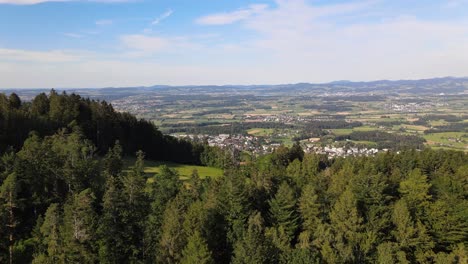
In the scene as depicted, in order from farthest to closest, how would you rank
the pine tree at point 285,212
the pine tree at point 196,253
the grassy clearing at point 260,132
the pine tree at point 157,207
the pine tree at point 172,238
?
the grassy clearing at point 260,132
the pine tree at point 285,212
the pine tree at point 157,207
the pine tree at point 172,238
the pine tree at point 196,253

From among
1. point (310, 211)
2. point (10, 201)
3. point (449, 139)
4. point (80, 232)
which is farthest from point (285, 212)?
point (449, 139)

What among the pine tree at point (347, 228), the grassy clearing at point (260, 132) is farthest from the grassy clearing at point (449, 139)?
the pine tree at point (347, 228)

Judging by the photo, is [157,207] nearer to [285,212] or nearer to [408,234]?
[285,212]

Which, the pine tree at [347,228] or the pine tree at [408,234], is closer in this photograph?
the pine tree at [347,228]

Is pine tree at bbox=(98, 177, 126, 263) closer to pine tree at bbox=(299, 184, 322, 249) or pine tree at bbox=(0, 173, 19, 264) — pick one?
pine tree at bbox=(0, 173, 19, 264)

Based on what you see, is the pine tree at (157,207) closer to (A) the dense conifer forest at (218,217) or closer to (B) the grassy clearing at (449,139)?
(A) the dense conifer forest at (218,217)

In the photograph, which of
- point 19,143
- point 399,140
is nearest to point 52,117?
point 19,143
